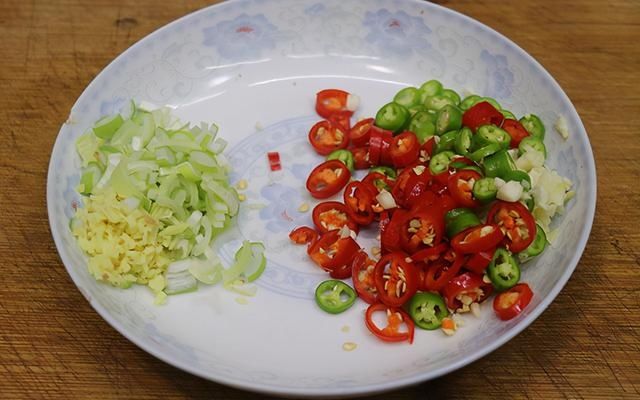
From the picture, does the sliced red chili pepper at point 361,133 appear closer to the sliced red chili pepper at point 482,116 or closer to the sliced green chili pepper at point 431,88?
the sliced green chili pepper at point 431,88

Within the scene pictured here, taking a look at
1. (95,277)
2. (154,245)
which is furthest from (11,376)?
(154,245)

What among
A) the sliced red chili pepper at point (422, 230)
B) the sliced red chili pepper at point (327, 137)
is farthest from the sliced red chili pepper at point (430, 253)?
the sliced red chili pepper at point (327, 137)

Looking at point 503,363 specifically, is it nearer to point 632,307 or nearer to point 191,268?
point 632,307

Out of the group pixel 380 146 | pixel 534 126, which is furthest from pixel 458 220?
pixel 534 126

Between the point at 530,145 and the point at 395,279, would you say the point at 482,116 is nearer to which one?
the point at 530,145

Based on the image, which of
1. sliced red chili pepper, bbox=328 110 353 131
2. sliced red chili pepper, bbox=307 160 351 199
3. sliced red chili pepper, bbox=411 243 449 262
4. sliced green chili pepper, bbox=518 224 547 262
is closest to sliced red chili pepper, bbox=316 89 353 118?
sliced red chili pepper, bbox=328 110 353 131

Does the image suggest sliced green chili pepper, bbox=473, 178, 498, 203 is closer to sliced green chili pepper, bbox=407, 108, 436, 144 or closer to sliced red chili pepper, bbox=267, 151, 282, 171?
sliced green chili pepper, bbox=407, 108, 436, 144
